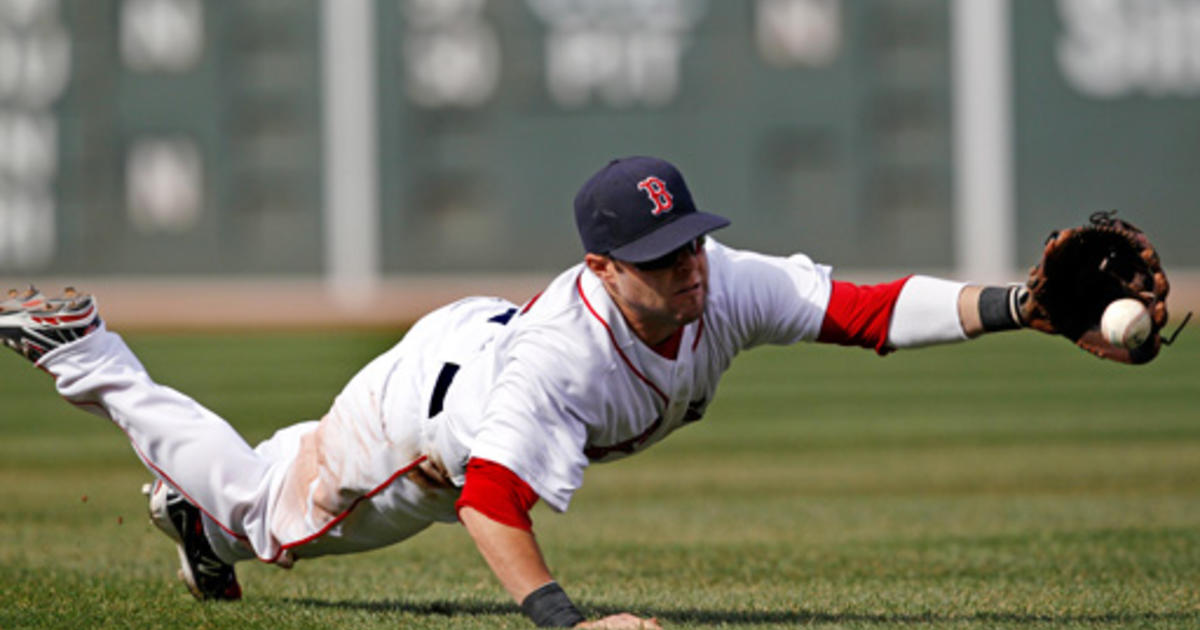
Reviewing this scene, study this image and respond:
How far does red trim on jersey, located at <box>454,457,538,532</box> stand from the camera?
3.79 m

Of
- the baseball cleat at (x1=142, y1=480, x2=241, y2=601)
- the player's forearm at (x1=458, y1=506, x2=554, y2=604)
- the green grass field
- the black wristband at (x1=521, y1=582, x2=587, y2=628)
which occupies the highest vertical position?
the player's forearm at (x1=458, y1=506, x2=554, y2=604)

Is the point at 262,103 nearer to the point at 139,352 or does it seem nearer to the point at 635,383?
the point at 139,352

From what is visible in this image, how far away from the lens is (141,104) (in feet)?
71.7

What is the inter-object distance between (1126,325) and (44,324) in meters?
2.80

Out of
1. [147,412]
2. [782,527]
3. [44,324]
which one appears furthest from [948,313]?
[782,527]

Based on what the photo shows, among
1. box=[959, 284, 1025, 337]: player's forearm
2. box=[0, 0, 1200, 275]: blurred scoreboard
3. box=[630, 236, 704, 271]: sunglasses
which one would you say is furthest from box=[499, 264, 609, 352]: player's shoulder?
box=[0, 0, 1200, 275]: blurred scoreboard

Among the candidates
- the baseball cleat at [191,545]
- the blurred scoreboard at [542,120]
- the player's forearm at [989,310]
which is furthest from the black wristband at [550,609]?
the blurred scoreboard at [542,120]

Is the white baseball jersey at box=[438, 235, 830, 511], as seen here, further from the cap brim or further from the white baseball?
the white baseball

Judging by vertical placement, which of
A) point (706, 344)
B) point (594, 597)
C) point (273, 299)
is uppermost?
point (706, 344)

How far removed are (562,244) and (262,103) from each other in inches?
164

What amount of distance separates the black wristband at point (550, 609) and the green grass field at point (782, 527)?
527 mm

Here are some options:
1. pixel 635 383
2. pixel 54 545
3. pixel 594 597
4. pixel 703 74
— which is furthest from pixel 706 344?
pixel 703 74

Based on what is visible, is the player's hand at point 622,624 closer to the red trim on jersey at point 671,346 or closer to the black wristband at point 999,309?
the red trim on jersey at point 671,346

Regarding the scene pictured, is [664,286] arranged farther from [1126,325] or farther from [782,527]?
[782,527]
